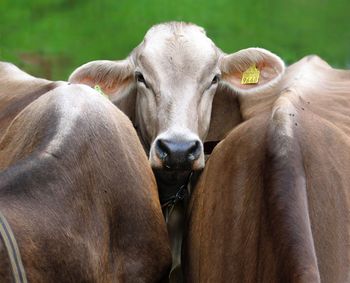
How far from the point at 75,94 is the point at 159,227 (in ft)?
2.27

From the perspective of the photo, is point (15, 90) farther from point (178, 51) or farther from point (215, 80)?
point (215, 80)

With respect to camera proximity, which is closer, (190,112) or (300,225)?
(300,225)

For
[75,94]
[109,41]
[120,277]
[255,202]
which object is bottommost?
[109,41]

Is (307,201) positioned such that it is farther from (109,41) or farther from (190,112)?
(109,41)

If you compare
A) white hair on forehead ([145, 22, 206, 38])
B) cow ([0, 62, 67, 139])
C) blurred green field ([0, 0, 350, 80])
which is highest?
white hair on forehead ([145, 22, 206, 38])

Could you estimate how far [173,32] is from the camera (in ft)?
17.6

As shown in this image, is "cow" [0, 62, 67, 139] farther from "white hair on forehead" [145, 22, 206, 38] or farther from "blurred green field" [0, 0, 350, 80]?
"blurred green field" [0, 0, 350, 80]

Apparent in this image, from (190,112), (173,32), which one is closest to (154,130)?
(190,112)

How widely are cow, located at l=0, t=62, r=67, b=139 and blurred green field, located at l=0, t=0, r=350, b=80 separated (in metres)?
3.05

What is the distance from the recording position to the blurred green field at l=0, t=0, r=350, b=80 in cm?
930

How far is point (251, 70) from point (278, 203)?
2.05 meters

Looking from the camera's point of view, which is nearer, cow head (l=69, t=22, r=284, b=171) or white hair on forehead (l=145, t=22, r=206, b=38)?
cow head (l=69, t=22, r=284, b=171)

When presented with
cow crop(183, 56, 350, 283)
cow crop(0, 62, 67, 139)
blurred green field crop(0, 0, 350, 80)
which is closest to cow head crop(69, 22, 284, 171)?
cow crop(0, 62, 67, 139)

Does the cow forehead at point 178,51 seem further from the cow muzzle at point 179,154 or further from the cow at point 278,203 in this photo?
the cow at point 278,203
